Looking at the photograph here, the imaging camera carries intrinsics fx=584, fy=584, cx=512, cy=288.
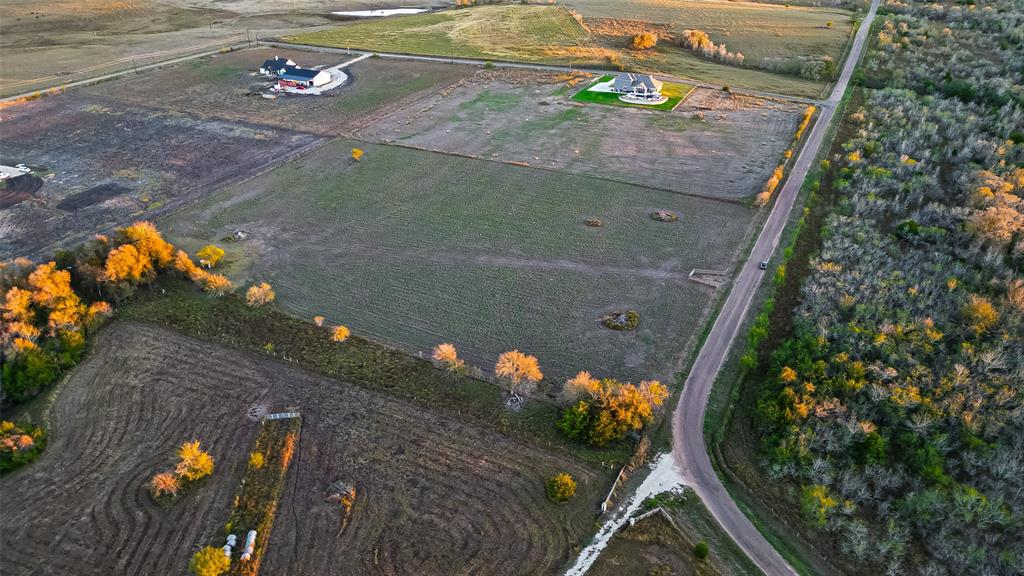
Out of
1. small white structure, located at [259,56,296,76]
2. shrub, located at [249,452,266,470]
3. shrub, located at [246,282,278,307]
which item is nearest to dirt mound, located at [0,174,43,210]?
shrub, located at [246,282,278,307]

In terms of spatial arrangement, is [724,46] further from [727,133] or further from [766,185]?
[766,185]

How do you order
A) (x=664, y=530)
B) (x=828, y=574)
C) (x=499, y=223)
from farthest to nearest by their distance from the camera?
(x=499, y=223), (x=664, y=530), (x=828, y=574)

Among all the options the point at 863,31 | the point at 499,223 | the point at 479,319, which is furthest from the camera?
the point at 863,31

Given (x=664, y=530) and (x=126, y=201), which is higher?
(x=126, y=201)

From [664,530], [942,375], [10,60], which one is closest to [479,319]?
[664,530]

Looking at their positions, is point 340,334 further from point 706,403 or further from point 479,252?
point 706,403

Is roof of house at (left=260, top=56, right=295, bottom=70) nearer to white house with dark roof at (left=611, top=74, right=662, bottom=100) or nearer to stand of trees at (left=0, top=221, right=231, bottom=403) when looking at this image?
white house with dark roof at (left=611, top=74, right=662, bottom=100)

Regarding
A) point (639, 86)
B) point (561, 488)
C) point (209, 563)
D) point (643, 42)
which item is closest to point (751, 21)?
point (643, 42)
